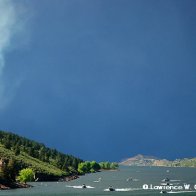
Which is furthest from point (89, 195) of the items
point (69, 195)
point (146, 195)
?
point (146, 195)

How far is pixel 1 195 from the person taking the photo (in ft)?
614

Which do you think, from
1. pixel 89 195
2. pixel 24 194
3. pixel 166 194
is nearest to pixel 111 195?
pixel 89 195

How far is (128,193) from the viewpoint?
192 m

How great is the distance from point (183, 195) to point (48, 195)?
182 ft

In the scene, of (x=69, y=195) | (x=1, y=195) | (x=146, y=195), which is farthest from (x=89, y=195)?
(x=1, y=195)

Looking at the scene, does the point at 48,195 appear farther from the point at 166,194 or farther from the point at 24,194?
the point at 166,194

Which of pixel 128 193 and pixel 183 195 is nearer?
pixel 183 195

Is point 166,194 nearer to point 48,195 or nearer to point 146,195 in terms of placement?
point 146,195

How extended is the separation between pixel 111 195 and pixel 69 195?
711 inches

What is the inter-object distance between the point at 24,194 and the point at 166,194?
60.0 m

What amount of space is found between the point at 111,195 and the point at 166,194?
74.4ft

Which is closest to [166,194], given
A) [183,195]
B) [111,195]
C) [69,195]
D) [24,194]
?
[183,195]

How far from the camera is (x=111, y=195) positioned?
185 m

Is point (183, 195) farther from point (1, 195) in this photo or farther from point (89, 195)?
point (1, 195)
